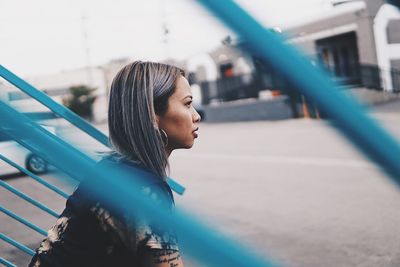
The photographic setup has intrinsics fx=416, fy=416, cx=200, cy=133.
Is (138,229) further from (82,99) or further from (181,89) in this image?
(82,99)

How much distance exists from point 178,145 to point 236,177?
622 centimetres

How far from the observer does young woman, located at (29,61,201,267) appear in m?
1.06

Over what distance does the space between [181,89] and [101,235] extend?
19.1 inches

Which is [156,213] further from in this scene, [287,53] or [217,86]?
[217,86]

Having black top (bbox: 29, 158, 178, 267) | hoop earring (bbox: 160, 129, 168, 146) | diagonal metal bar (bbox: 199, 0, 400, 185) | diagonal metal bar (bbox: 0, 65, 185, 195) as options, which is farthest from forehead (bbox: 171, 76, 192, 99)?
diagonal metal bar (bbox: 0, 65, 185, 195)

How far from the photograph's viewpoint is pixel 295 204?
17.2 ft

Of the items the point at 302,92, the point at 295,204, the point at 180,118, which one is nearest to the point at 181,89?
the point at 180,118

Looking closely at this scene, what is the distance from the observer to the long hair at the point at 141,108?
1190 millimetres

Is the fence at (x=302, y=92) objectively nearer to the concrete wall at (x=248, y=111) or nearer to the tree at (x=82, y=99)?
the concrete wall at (x=248, y=111)

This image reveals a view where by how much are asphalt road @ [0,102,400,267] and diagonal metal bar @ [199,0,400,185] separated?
0.09 ft

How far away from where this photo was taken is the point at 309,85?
0.70 meters

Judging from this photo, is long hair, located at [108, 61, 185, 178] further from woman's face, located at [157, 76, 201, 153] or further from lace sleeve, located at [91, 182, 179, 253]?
lace sleeve, located at [91, 182, 179, 253]

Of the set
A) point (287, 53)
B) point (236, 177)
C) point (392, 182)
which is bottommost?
point (236, 177)

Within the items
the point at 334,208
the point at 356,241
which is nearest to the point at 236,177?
the point at 334,208
